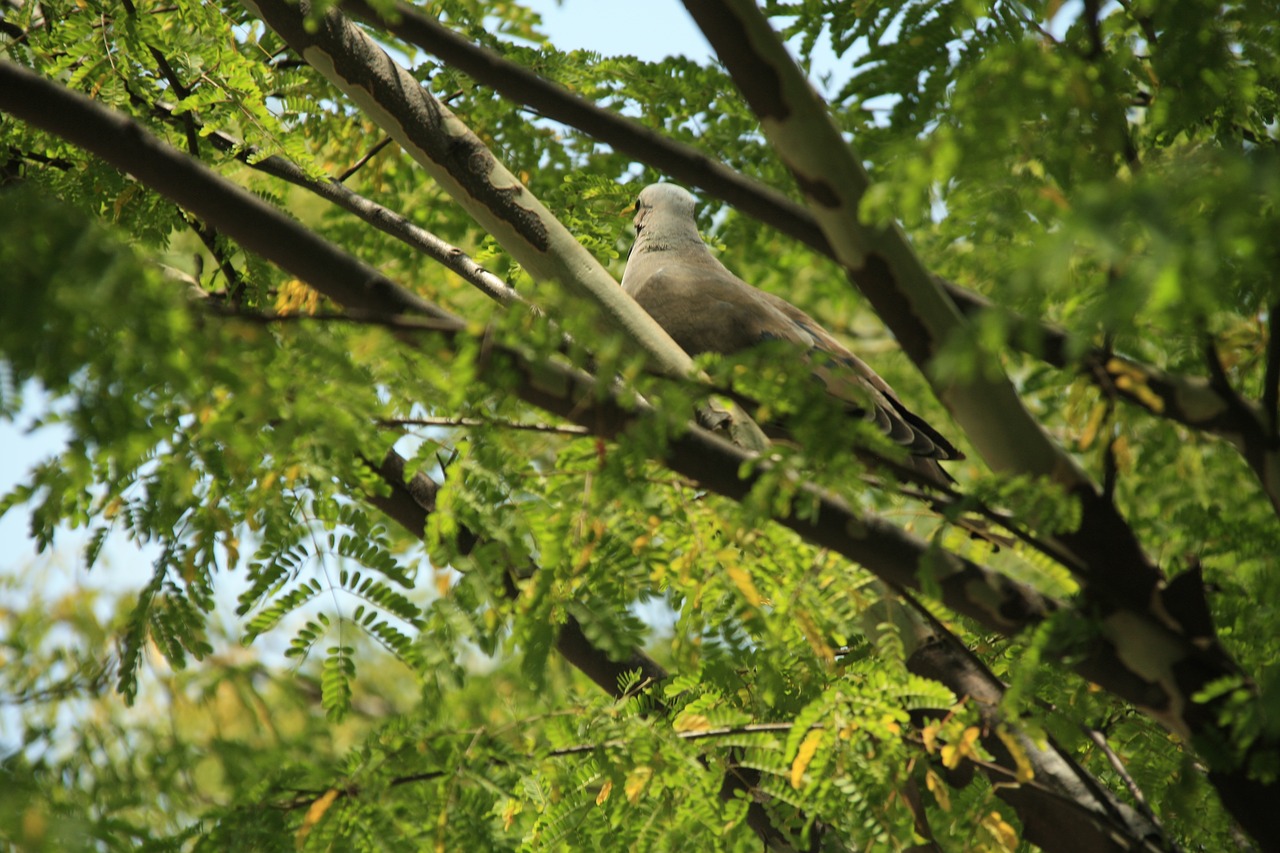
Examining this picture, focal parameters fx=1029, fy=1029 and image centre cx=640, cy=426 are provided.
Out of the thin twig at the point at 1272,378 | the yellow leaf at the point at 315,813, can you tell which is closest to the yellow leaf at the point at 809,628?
the thin twig at the point at 1272,378

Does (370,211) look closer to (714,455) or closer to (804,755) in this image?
(714,455)

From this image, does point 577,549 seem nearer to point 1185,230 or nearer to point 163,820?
point 1185,230

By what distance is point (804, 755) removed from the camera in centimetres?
215

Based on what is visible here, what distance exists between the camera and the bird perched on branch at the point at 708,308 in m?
3.82

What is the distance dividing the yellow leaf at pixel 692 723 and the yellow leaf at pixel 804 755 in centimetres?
32

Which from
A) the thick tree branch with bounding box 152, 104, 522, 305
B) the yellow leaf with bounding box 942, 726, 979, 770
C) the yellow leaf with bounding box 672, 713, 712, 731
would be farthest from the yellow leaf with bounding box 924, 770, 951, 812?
the thick tree branch with bounding box 152, 104, 522, 305

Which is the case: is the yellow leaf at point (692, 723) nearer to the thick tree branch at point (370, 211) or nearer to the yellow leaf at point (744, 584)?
the yellow leaf at point (744, 584)

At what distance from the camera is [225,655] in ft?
20.7

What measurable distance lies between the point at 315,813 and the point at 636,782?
69 cm

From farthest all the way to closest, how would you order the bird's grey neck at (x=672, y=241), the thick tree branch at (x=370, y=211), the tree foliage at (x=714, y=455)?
1. the bird's grey neck at (x=672, y=241)
2. the thick tree branch at (x=370, y=211)
3. the tree foliage at (x=714, y=455)

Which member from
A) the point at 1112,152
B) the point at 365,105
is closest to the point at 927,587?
the point at 1112,152

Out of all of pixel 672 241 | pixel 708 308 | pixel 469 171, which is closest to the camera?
pixel 469 171

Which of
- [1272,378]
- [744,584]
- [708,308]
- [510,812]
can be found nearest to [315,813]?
[510,812]

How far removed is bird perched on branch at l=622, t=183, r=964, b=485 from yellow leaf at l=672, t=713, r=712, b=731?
4.35 ft
